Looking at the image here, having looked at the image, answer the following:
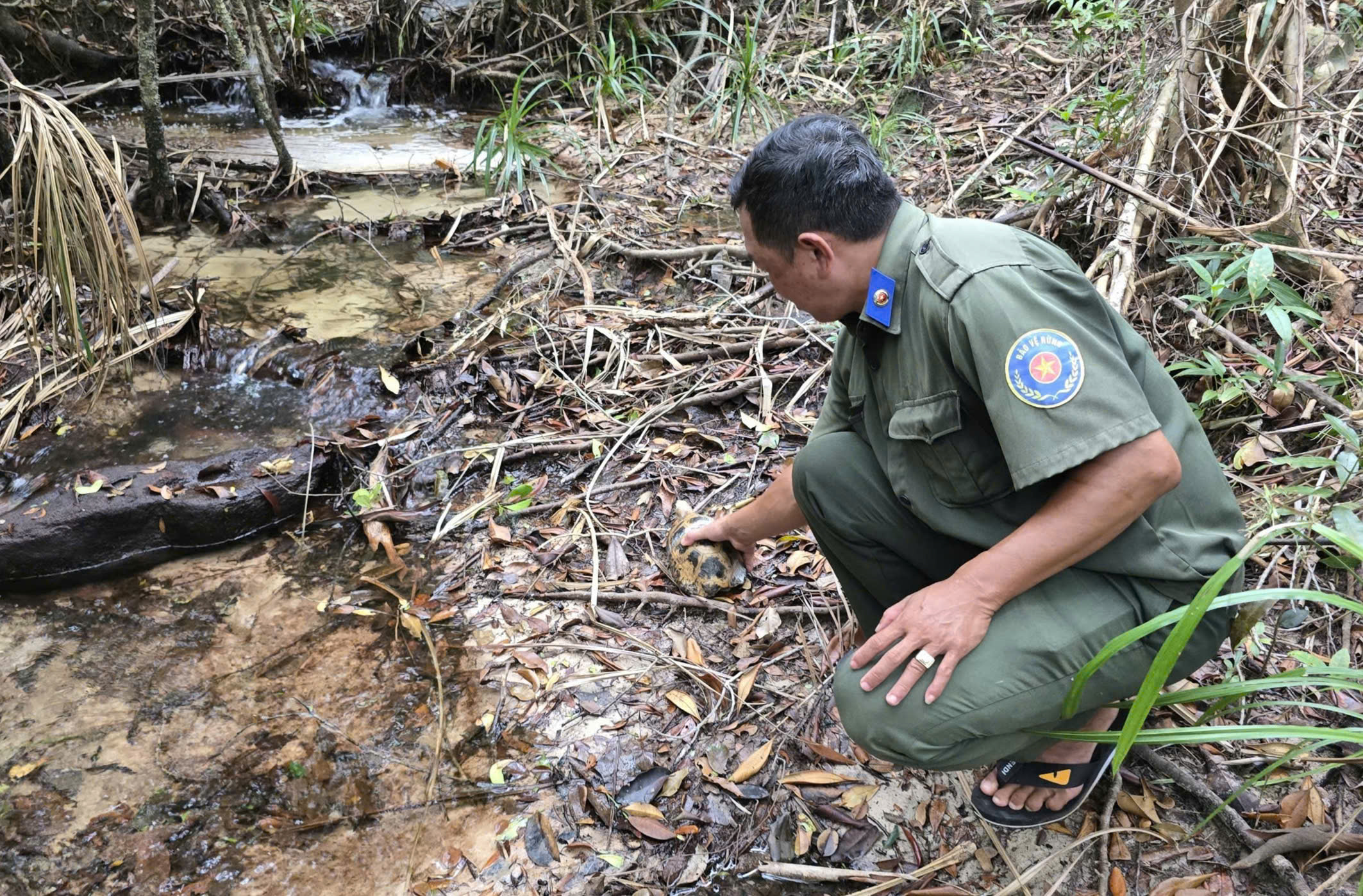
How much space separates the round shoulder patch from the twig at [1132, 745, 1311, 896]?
85 centimetres

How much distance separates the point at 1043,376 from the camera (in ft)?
4.74

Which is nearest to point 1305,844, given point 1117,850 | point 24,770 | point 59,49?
point 1117,850

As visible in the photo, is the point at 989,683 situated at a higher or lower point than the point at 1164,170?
lower

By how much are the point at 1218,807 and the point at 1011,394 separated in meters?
0.93

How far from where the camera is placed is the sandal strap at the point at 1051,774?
1.81 meters

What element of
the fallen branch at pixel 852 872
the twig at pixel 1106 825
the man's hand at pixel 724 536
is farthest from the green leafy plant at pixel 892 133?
the fallen branch at pixel 852 872

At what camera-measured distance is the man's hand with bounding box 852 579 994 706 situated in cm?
159

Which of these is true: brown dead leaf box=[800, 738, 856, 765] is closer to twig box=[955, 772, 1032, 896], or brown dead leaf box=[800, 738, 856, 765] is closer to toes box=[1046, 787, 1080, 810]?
twig box=[955, 772, 1032, 896]

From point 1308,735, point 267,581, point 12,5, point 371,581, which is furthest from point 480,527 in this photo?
point 12,5

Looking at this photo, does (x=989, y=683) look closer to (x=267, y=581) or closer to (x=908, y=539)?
(x=908, y=539)

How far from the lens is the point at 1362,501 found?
204cm

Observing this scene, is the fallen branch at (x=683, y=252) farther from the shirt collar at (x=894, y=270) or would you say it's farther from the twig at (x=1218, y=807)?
the twig at (x=1218, y=807)

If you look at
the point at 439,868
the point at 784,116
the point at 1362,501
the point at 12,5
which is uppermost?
the point at 12,5

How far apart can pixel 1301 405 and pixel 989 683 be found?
5.23ft
